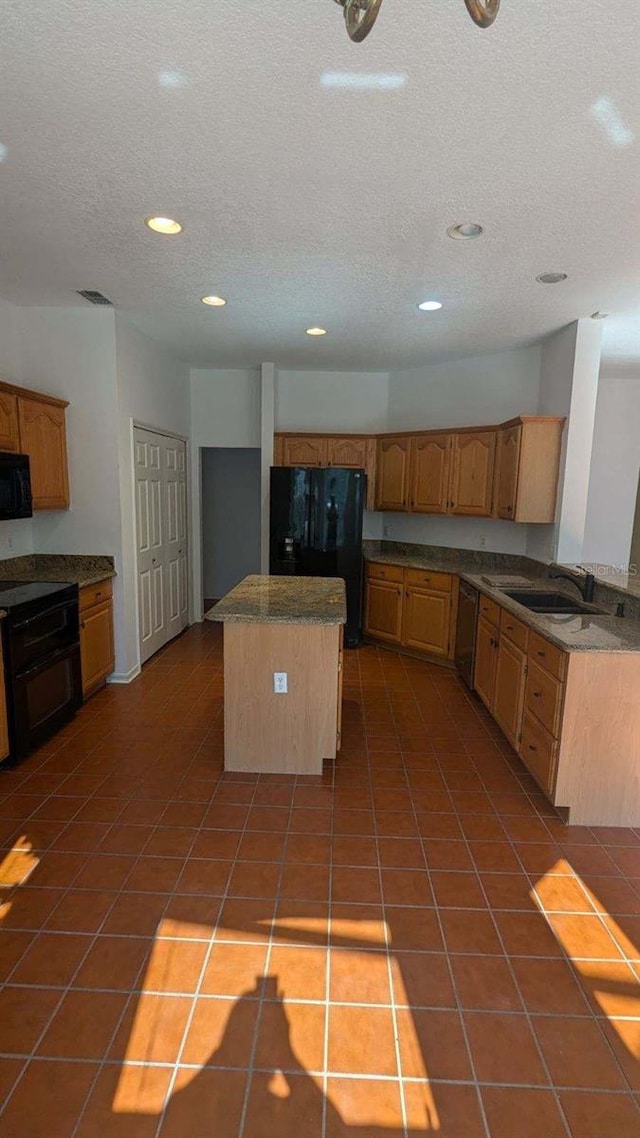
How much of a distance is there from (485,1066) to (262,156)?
297cm

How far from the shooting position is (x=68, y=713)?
135 inches

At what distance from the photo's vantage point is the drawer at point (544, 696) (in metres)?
2.52

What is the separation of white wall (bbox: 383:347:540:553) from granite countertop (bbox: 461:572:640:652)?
5.71 ft

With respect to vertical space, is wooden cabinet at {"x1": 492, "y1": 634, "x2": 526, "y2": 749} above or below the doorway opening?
below

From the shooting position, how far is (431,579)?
4.75 m

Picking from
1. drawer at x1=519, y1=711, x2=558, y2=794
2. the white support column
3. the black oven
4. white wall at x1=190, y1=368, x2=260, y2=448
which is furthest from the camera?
Answer: white wall at x1=190, y1=368, x2=260, y2=448

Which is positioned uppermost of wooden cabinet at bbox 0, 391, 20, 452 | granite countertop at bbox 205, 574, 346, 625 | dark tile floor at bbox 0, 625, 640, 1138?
wooden cabinet at bbox 0, 391, 20, 452

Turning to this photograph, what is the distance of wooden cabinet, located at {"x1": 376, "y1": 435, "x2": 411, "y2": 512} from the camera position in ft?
17.1

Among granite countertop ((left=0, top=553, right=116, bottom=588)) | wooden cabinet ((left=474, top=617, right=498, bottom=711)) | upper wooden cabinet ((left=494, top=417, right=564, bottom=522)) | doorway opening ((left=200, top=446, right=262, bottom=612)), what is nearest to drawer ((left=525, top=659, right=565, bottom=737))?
wooden cabinet ((left=474, top=617, right=498, bottom=711))

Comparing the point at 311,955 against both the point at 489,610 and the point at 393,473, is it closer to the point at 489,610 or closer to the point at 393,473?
the point at 489,610

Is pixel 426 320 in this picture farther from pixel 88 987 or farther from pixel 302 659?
pixel 88 987

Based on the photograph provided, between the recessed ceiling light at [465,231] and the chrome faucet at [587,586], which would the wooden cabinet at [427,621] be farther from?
the recessed ceiling light at [465,231]

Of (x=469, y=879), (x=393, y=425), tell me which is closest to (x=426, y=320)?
(x=393, y=425)

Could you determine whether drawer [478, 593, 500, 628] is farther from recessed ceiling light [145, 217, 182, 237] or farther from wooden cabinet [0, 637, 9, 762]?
wooden cabinet [0, 637, 9, 762]
